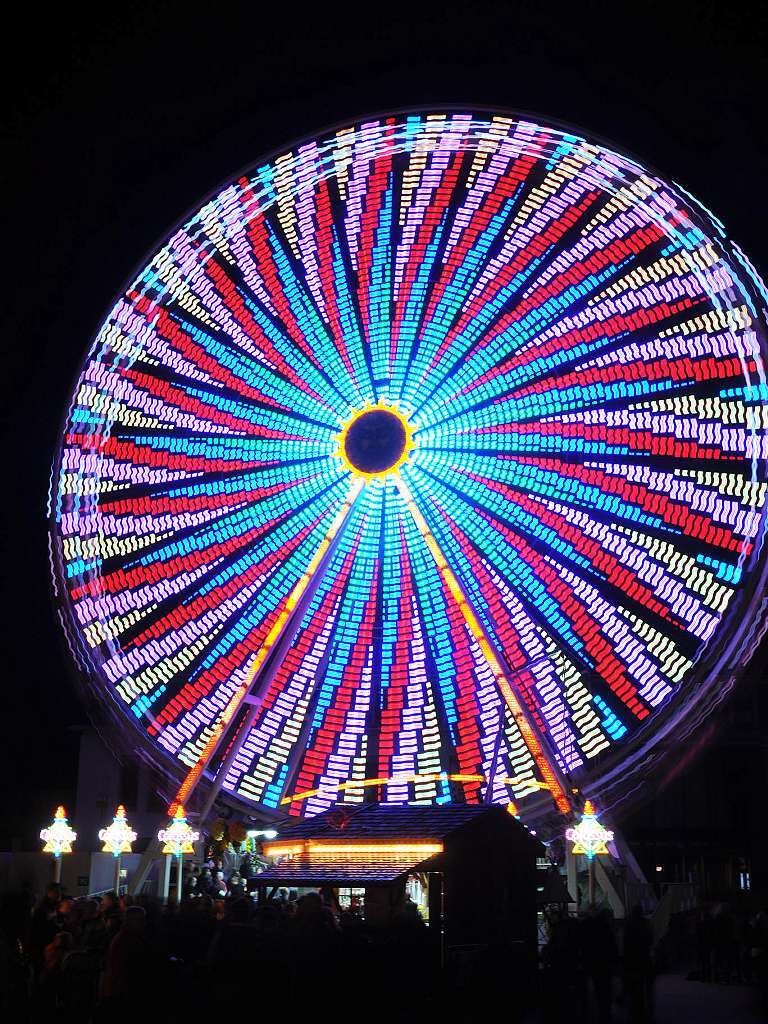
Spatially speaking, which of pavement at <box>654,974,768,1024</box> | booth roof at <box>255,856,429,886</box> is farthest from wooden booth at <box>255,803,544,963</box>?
pavement at <box>654,974,768,1024</box>

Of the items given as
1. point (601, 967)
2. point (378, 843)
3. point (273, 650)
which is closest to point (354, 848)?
point (378, 843)

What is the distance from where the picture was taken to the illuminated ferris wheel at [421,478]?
22.1m

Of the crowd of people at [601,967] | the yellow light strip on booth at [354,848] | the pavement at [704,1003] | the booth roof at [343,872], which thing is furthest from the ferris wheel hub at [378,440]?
the crowd of people at [601,967]

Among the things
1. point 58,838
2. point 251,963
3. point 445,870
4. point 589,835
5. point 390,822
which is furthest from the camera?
point 58,838

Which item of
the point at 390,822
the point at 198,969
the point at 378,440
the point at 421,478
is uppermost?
the point at 378,440

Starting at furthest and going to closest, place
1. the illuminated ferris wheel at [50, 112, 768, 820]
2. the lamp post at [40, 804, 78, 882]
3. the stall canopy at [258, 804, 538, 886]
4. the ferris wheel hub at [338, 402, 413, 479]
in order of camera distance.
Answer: the ferris wheel hub at [338, 402, 413, 479] < the illuminated ferris wheel at [50, 112, 768, 820] < the lamp post at [40, 804, 78, 882] < the stall canopy at [258, 804, 538, 886]

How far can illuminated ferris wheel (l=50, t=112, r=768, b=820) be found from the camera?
22.1 m

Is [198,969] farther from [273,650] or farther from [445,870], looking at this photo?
[273,650]

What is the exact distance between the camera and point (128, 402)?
920 inches

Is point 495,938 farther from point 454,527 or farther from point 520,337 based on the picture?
point 520,337

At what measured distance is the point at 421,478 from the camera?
2455 cm

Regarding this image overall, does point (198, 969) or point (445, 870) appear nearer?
point (198, 969)

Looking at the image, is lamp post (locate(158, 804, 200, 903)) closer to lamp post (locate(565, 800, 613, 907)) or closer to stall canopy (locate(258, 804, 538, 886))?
lamp post (locate(565, 800, 613, 907))

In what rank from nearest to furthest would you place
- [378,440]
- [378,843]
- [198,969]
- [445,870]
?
[198,969], [445,870], [378,843], [378,440]
